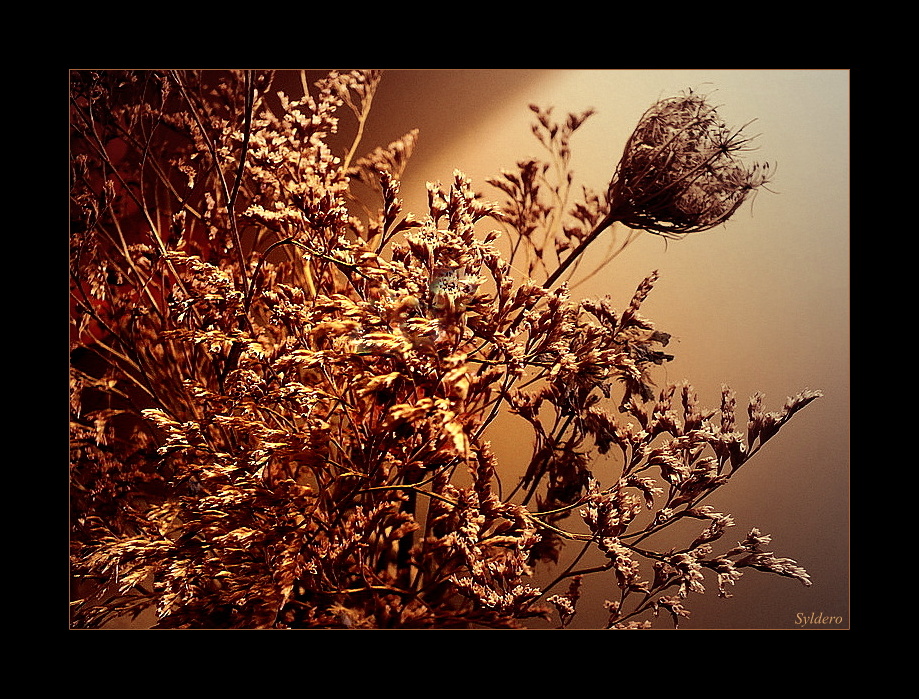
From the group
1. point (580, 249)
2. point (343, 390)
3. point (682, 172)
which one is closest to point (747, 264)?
point (682, 172)

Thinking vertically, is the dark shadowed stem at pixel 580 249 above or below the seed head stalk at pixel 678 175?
below

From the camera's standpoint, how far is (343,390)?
1.76 m

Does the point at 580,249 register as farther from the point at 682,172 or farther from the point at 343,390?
the point at 343,390

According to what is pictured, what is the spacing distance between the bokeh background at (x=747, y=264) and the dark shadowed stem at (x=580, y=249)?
0.06 metres

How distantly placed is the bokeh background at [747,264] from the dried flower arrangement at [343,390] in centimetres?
4

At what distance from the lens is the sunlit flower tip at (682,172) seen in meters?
1.81

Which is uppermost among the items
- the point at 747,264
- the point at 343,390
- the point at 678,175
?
the point at 678,175

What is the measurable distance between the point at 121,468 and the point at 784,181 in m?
1.67

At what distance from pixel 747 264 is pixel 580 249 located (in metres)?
0.39

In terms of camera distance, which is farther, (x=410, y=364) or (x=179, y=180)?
(x=179, y=180)

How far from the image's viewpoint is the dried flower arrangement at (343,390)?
5.83 ft
